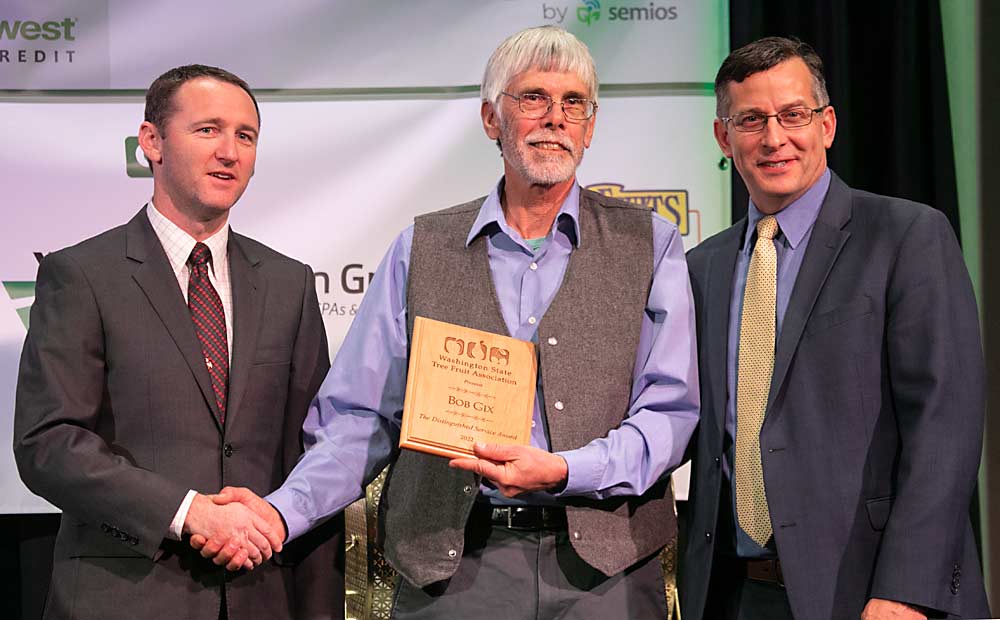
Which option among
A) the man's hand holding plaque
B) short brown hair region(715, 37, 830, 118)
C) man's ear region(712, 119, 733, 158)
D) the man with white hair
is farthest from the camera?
man's ear region(712, 119, 733, 158)

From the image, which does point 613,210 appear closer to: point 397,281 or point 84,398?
point 397,281

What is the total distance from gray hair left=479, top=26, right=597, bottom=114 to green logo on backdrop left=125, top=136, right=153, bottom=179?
1.51 meters

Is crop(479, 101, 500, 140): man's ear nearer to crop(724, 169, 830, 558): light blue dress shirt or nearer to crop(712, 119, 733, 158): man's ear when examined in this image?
crop(712, 119, 733, 158): man's ear

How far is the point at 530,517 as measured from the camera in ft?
7.19

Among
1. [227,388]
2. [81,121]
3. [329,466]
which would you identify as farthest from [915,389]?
[81,121]

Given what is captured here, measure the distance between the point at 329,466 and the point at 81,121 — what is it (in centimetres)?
172

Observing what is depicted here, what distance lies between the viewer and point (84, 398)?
223 centimetres

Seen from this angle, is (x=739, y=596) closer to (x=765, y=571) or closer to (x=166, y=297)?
(x=765, y=571)

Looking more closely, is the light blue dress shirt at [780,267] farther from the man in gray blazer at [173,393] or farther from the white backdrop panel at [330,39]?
the white backdrop panel at [330,39]

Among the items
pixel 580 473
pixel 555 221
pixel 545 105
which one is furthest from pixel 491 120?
Answer: pixel 580 473

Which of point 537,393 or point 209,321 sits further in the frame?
point 209,321

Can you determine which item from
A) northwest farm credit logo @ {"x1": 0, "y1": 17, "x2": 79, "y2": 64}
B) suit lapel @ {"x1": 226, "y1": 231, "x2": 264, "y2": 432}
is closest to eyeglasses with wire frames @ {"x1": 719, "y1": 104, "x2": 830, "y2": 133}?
suit lapel @ {"x1": 226, "y1": 231, "x2": 264, "y2": 432}

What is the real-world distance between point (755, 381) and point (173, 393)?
1226 millimetres

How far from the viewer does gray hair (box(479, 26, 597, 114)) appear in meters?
2.35
